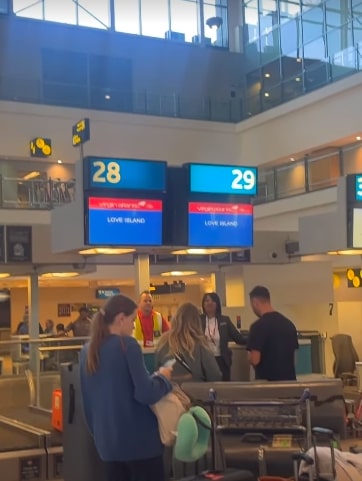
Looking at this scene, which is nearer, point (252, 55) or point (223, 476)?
point (223, 476)

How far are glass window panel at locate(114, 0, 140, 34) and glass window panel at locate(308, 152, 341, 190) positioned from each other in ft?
29.3

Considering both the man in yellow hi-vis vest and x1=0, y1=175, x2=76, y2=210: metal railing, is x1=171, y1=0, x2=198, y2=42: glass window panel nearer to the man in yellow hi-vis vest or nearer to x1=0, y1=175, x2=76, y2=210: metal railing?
x1=0, y1=175, x2=76, y2=210: metal railing

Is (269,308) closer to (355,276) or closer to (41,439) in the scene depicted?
(41,439)

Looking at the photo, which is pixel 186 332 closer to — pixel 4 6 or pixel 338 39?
pixel 338 39

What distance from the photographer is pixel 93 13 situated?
27.6m

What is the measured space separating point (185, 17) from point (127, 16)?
8.30 ft

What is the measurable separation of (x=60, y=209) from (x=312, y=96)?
45.3ft

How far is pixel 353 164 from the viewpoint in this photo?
2181 cm

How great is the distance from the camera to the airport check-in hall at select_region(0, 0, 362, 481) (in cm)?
521

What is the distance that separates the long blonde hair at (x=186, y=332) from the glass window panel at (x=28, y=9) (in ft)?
70.7

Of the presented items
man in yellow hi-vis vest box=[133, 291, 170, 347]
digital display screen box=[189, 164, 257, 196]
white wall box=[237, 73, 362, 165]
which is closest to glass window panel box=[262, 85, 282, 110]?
white wall box=[237, 73, 362, 165]

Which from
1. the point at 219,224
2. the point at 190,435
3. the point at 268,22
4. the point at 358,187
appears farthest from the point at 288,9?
the point at 190,435

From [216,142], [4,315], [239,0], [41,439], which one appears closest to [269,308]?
[41,439]

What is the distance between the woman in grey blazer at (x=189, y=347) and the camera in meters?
6.42
